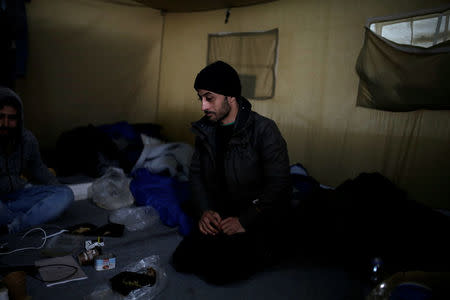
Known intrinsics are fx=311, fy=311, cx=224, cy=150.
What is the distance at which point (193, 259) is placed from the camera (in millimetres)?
1689

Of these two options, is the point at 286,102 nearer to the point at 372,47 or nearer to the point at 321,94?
the point at 321,94

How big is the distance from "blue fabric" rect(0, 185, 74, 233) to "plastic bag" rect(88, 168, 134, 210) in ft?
1.15

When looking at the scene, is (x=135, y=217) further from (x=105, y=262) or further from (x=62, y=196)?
(x=105, y=262)

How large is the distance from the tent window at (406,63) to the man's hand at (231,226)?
1.64 meters

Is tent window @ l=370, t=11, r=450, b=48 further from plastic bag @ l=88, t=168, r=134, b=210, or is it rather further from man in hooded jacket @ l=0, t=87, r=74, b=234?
man in hooded jacket @ l=0, t=87, r=74, b=234

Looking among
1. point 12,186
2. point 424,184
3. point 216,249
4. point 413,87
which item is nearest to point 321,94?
point 413,87

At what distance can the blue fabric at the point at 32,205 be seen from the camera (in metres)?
2.03

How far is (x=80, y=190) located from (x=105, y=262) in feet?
4.33

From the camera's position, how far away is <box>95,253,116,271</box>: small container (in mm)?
1687

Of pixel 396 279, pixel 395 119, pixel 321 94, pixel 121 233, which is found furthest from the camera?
pixel 321 94

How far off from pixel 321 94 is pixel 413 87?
796 mm

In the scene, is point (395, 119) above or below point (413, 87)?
below

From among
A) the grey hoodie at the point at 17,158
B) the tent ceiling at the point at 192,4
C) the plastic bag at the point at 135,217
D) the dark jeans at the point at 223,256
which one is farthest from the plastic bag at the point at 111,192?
the tent ceiling at the point at 192,4

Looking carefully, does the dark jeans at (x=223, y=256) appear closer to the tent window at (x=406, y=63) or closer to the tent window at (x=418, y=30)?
the tent window at (x=406, y=63)
